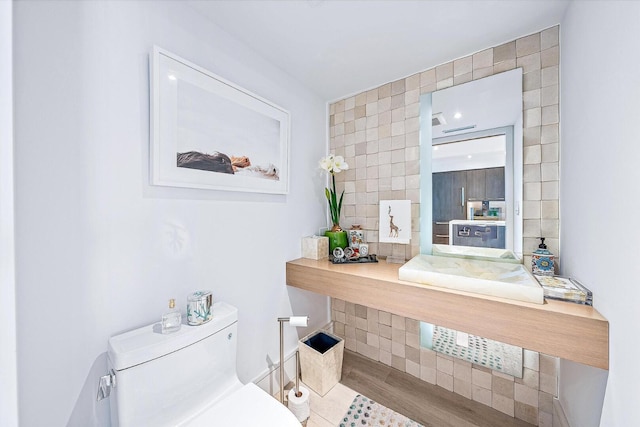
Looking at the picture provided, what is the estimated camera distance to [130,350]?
791 millimetres

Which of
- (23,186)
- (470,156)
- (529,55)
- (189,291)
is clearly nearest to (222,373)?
(189,291)

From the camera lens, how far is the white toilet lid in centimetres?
84

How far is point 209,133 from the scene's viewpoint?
3.78 feet

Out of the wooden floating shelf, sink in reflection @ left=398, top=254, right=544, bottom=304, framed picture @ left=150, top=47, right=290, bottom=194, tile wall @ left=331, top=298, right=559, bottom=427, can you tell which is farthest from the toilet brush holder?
framed picture @ left=150, top=47, right=290, bottom=194

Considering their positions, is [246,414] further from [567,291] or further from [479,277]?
[567,291]

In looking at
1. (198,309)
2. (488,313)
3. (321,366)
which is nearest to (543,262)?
(488,313)

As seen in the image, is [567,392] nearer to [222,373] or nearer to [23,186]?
[222,373]

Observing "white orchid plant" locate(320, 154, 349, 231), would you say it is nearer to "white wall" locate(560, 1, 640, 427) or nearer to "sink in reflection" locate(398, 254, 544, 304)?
"sink in reflection" locate(398, 254, 544, 304)

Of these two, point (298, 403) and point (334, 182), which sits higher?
point (334, 182)

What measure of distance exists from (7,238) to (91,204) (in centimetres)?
23

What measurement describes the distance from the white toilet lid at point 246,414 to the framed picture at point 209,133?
906 mm

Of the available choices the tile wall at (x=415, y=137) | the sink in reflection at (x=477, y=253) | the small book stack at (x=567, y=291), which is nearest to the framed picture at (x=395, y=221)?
the tile wall at (x=415, y=137)

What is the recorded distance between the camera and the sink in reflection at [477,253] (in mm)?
1346

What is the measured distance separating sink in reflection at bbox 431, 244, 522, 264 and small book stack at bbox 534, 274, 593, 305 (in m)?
0.29
